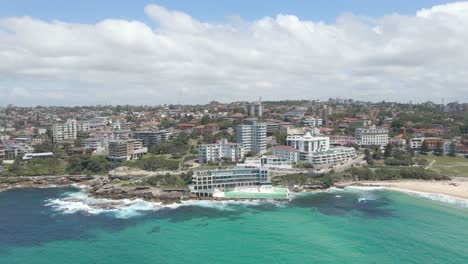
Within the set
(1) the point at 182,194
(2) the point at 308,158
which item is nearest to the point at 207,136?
(2) the point at 308,158

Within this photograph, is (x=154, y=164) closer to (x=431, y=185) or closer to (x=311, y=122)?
(x=431, y=185)

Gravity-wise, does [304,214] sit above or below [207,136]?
below

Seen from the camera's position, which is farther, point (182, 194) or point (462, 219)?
point (182, 194)

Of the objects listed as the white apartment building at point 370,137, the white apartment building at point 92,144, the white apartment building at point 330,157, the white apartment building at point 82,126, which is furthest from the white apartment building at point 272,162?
the white apartment building at point 82,126

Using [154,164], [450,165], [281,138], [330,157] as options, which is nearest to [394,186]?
[330,157]

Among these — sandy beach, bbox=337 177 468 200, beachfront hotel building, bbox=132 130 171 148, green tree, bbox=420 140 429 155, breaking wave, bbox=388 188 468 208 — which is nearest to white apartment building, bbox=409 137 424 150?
green tree, bbox=420 140 429 155

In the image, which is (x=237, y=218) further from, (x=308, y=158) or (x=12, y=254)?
(x=308, y=158)

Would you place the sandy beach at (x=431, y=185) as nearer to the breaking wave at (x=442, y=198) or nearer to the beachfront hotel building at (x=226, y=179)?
the breaking wave at (x=442, y=198)
